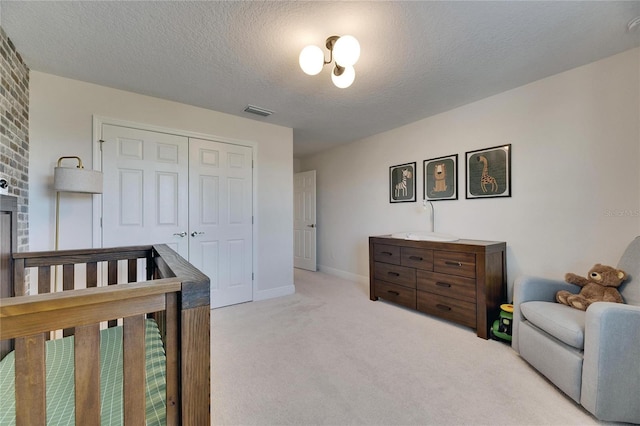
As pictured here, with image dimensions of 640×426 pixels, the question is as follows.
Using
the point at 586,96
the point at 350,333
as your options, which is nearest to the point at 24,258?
the point at 350,333

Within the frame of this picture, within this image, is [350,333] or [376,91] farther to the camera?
[376,91]

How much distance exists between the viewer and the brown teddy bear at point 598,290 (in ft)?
6.01

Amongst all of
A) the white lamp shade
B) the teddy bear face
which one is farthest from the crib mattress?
the teddy bear face

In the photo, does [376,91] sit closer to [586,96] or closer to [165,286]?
[586,96]

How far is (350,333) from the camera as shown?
8.11 ft

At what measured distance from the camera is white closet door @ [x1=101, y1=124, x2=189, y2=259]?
102 inches

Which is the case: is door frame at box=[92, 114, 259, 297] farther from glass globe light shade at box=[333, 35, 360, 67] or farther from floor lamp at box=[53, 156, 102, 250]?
glass globe light shade at box=[333, 35, 360, 67]

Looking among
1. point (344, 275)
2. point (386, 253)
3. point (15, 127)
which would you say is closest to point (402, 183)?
point (386, 253)

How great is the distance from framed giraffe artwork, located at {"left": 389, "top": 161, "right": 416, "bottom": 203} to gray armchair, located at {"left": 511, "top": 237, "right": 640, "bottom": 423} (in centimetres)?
196

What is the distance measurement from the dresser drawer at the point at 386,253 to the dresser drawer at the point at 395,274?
59 millimetres

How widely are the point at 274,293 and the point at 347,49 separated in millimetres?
2996

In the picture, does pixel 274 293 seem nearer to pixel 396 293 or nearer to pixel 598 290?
pixel 396 293

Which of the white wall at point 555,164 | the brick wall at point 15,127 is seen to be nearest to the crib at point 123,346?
the brick wall at point 15,127

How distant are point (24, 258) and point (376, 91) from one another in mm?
2876
